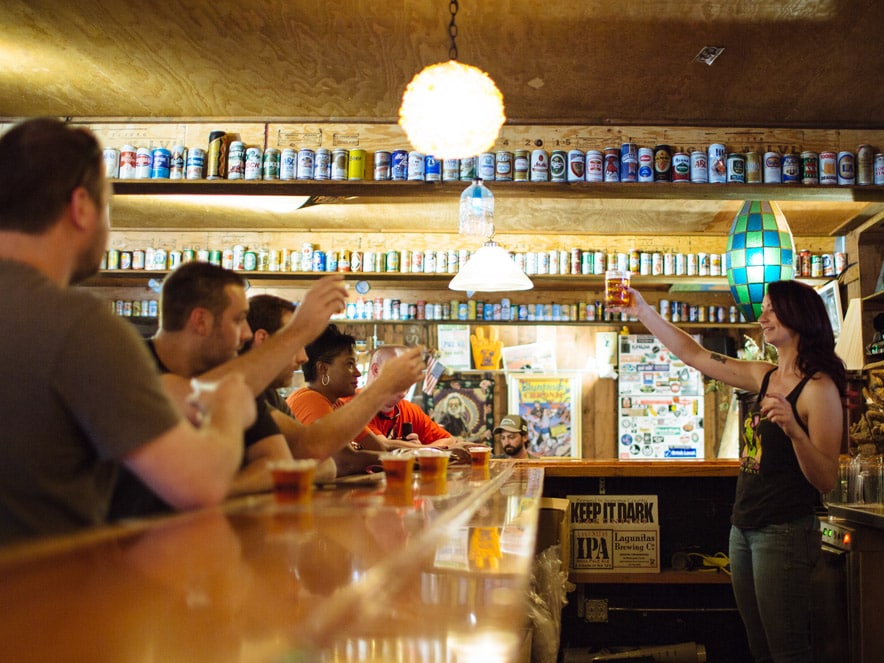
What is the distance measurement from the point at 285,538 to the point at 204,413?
0.38 m

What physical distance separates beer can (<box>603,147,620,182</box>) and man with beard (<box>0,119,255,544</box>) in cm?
366

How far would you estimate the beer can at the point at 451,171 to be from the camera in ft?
15.0

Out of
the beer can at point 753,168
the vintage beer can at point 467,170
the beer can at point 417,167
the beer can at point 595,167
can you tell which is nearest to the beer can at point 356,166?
the beer can at point 417,167

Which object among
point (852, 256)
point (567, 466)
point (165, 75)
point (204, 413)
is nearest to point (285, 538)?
point (204, 413)

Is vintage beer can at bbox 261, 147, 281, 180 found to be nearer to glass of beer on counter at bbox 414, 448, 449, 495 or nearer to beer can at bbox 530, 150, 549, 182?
beer can at bbox 530, 150, 549, 182

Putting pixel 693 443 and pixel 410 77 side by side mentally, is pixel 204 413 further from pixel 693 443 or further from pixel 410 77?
pixel 693 443

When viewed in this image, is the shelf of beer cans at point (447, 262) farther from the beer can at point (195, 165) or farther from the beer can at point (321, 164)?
the beer can at point (321, 164)

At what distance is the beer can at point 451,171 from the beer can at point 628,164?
3.20ft

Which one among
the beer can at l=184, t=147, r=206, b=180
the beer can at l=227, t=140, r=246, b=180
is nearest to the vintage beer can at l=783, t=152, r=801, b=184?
the beer can at l=227, t=140, r=246, b=180

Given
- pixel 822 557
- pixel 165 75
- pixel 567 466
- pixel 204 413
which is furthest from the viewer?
pixel 165 75

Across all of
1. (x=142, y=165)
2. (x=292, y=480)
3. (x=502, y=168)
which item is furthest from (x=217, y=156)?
(x=292, y=480)

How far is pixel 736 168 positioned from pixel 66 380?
14.1ft

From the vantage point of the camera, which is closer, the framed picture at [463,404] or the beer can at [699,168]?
the beer can at [699,168]

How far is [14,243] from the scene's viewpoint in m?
1.34
